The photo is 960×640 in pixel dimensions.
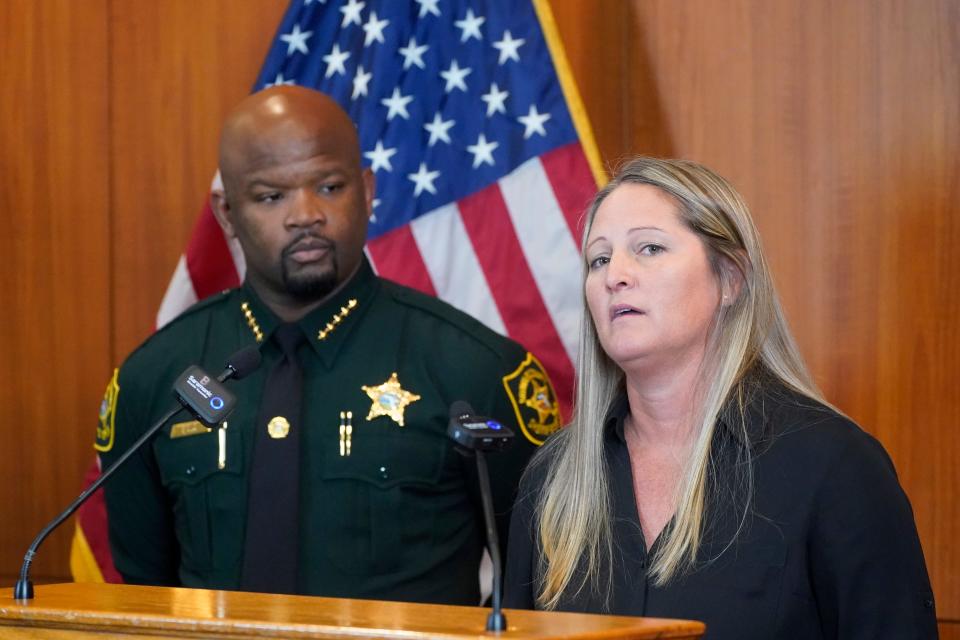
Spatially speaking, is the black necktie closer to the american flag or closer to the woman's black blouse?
the american flag

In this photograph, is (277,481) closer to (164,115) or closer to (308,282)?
(308,282)

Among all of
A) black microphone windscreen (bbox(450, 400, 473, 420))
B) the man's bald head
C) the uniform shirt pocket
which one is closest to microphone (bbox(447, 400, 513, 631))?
black microphone windscreen (bbox(450, 400, 473, 420))

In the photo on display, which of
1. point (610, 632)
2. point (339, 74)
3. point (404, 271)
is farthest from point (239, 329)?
point (610, 632)

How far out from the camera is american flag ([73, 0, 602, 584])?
3.19 metres

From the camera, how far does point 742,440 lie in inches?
77.4

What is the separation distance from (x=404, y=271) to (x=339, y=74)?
0.52 m

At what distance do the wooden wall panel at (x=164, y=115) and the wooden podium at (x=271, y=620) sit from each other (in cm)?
202

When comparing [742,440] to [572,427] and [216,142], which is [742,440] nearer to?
[572,427]

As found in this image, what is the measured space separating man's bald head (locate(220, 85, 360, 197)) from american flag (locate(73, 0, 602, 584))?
0.37 m

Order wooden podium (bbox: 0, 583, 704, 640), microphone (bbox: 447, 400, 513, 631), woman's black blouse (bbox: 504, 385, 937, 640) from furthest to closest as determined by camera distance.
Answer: woman's black blouse (bbox: 504, 385, 937, 640), microphone (bbox: 447, 400, 513, 631), wooden podium (bbox: 0, 583, 704, 640)

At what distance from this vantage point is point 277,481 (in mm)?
2746

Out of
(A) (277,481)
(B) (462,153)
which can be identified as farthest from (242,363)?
(B) (462,153)

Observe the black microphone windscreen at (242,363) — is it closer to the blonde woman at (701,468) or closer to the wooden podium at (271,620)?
the wooden podium at (271,620)

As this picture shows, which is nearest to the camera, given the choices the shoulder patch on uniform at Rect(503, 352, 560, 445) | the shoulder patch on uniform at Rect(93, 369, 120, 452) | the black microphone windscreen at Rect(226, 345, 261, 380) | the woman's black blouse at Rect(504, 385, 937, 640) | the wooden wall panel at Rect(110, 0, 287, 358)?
the woman's black blouse at Rect(504, 385, 937, 640)
